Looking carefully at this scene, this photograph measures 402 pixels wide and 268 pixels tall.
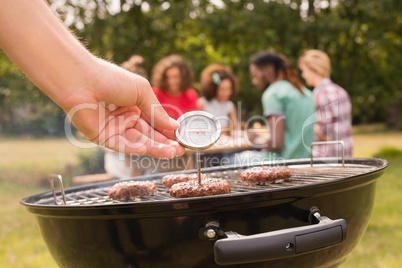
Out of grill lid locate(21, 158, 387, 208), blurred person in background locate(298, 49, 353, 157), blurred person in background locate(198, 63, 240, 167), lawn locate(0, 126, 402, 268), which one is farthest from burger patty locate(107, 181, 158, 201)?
blurred person in background locate(198, 63, 240, 167)

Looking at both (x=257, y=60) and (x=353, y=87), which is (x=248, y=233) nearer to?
(x=257, y=60)

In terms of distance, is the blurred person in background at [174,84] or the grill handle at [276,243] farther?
the blurred person in background at [174,84]

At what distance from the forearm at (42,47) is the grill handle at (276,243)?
0.70 meters

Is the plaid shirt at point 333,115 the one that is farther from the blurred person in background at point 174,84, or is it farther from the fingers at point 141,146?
the fingers at point 141,146

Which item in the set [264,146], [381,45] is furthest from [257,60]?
[381,45]

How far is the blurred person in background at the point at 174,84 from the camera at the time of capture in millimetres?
5270

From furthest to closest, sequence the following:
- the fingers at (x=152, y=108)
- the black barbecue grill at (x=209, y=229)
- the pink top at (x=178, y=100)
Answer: the pink top at (x=178, y=100) < the fingers at (x=152, y=108) < the black barbecue grill at (x=209, y=229)

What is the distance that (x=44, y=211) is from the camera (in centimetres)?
167

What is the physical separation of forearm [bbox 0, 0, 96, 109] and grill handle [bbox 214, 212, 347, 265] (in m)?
0.70

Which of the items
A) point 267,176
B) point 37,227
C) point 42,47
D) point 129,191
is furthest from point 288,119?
point 37,227

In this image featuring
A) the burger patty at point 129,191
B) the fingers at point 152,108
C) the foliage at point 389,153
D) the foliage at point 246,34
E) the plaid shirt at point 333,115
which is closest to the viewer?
the fingers at point 152,108

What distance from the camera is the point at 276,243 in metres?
1.44

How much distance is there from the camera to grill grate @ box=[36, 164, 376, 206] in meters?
1.99

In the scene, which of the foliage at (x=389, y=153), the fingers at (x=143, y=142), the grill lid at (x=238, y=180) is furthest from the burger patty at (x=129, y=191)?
the foliage at (x=389, y=153)
